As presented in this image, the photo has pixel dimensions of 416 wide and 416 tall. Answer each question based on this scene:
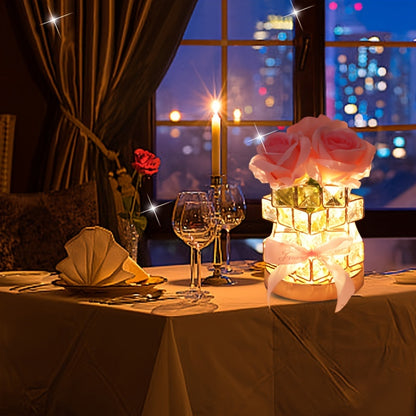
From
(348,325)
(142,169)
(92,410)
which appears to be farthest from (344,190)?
(142,169)

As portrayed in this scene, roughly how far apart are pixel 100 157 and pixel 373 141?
51.0 inches

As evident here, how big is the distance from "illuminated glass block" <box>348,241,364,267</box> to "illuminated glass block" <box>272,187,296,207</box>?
14 centimetres

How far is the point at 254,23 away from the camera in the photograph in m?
3.39

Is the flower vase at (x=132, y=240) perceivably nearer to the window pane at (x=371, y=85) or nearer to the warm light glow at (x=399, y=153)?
the window pane at (x=371, y=85)

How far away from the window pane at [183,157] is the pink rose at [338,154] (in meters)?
2.08

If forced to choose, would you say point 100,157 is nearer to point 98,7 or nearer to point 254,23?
point 98,7

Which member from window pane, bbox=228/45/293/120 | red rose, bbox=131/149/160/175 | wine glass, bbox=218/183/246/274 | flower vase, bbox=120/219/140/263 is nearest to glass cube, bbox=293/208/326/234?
wine glass, bbox=218/183/246/274

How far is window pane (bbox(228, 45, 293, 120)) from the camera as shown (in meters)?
3.39

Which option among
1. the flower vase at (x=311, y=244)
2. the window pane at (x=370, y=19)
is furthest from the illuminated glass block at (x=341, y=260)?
the window pane at (x=370, y=19)

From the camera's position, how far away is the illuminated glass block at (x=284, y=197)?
134 cm

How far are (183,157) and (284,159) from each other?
2.10 meters

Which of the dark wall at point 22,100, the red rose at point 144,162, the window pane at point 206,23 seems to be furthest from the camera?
the window pane at point 206,23

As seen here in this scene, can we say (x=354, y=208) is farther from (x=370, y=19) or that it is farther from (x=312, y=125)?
(x=370, y=19)

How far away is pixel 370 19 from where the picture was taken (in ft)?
11.2
